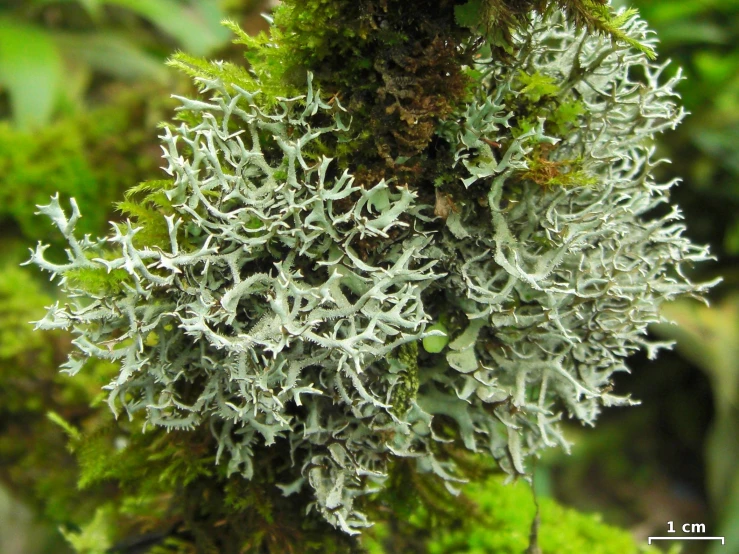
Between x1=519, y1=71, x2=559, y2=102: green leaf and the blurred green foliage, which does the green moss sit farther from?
the blurred green foliage

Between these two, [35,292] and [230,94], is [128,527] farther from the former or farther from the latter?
[230,94]

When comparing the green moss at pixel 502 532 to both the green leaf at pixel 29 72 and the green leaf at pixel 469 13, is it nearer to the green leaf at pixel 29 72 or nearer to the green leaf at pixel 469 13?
the green leaf at pixel 469 13

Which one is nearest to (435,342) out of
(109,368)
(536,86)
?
(536,86)

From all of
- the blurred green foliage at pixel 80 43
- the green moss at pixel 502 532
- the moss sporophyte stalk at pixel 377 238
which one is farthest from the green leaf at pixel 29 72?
the green moss at pixel 502 532

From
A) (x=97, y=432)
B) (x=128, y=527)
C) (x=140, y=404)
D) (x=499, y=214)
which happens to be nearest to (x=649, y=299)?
(x=499, y=214)

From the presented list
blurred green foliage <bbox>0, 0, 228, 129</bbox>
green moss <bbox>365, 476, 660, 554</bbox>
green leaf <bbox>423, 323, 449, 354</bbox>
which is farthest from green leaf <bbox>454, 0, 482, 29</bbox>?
blurred green foliage <bbox>0, 0, 228, 129</bbox>

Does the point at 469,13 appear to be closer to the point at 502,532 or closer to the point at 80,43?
the point at 502,532
